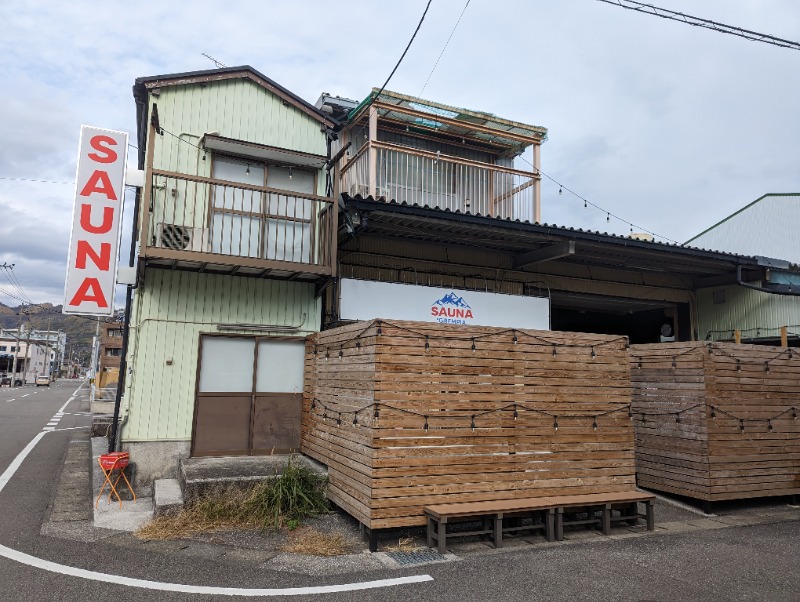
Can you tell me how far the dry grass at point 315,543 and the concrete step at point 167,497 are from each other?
5.17ft

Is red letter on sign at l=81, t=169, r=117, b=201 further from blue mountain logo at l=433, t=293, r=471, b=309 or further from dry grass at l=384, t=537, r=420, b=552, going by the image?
dry grass at l=384, t=537, r=420, b=552

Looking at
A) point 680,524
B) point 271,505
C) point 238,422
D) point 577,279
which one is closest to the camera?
point 271,505

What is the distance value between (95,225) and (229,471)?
4215 millimetres

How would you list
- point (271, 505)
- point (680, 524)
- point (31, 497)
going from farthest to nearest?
point (31, 497) < point (680, 524) < point (271, 505)

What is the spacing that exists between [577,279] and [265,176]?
7.39 metres

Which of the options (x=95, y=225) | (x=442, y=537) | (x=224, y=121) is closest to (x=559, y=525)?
(x=442, y=537)

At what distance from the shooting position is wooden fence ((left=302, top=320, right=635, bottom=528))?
21.2ft

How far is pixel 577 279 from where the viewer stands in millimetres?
12859

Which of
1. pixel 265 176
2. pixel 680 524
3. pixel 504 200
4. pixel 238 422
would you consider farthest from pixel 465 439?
pixel 504 200

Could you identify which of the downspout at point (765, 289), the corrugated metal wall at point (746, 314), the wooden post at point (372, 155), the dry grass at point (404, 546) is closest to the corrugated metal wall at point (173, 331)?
the wooden post at point (372, 155)

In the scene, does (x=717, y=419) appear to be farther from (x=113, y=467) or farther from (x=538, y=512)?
(x=113, y=467)

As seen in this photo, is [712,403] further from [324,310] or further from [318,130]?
[318,130]

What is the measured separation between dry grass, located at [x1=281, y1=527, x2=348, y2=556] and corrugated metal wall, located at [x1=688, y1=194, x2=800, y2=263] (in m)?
19.0

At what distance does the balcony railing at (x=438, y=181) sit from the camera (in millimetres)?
11977
